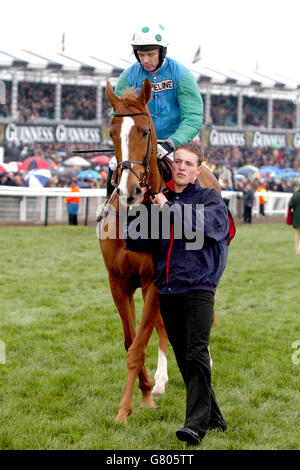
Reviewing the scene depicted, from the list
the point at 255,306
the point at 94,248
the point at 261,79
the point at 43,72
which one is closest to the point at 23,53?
the point at 43,72

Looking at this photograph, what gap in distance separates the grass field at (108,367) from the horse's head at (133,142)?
1534 mm

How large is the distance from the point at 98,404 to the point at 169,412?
0.52 metres

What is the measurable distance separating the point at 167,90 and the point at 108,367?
7.89ft

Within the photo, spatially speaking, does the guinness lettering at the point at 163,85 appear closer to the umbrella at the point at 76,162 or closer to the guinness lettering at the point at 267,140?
the umbrella at the point at 76,162

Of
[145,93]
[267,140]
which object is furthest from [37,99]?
[145,93]

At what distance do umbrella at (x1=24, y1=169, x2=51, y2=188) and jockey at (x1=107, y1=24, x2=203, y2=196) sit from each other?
14.3 metres

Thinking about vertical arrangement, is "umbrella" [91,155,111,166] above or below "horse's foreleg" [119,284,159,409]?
above

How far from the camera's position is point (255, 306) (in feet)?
26.6

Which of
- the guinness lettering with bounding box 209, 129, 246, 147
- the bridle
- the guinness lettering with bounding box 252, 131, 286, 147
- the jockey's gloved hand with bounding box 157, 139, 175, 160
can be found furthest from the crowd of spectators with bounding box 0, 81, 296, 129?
the bridle

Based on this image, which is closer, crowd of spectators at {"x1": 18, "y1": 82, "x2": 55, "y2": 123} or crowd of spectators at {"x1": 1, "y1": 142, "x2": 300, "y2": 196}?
crowd of spectators at {"x1": 1, "y1": 142, "x2": 300, "y2": 196}

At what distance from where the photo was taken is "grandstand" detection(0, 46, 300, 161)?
30.6m

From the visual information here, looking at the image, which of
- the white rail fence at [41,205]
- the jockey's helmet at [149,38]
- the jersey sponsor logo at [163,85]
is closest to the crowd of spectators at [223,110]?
the white rail fence at [41,205]

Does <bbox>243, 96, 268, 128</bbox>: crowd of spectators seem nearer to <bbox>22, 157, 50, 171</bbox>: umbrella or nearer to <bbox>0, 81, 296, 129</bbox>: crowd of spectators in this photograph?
<bbox>0, 81, 296, 129</bbox>: crowd of spectators

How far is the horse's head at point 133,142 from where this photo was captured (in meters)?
3.51
